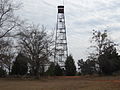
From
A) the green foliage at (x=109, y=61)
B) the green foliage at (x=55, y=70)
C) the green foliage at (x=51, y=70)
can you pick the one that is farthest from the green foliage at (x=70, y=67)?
the green foliage at (x=109, y=61)

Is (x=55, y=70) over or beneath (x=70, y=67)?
beneath

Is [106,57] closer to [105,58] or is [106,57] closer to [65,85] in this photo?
[105,58]

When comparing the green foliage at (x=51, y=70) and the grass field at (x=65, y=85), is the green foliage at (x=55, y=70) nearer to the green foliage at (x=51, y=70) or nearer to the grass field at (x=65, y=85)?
the green foliage at (x=51, y=70)

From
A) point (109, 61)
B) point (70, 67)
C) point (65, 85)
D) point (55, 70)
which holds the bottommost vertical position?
point (65, 85)

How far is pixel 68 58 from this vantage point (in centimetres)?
4950

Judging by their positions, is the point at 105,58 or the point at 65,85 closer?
the point at 65,85

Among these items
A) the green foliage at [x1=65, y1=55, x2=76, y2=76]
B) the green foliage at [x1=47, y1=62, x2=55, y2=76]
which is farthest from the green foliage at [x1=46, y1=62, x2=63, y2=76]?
the green foliage at [x1=65, y1=55, x2=76, y2=76]

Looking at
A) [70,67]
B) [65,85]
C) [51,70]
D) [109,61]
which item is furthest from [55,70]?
[65,85]

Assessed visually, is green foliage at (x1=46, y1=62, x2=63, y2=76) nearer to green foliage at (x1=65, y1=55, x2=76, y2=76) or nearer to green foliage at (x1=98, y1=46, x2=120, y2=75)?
green foliage at (x1=65, y1=55, x2=76, y2=76)

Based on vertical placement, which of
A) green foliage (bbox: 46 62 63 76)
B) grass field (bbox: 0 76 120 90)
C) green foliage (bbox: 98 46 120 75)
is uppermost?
green foliage (bbox: 98 46 120 75)

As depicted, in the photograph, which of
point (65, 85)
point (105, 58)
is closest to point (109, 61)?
point (105, 58)

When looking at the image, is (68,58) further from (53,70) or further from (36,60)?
(36,60)

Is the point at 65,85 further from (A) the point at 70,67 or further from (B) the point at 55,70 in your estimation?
(A) the point at 70,67

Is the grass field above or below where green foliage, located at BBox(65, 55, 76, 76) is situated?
below
